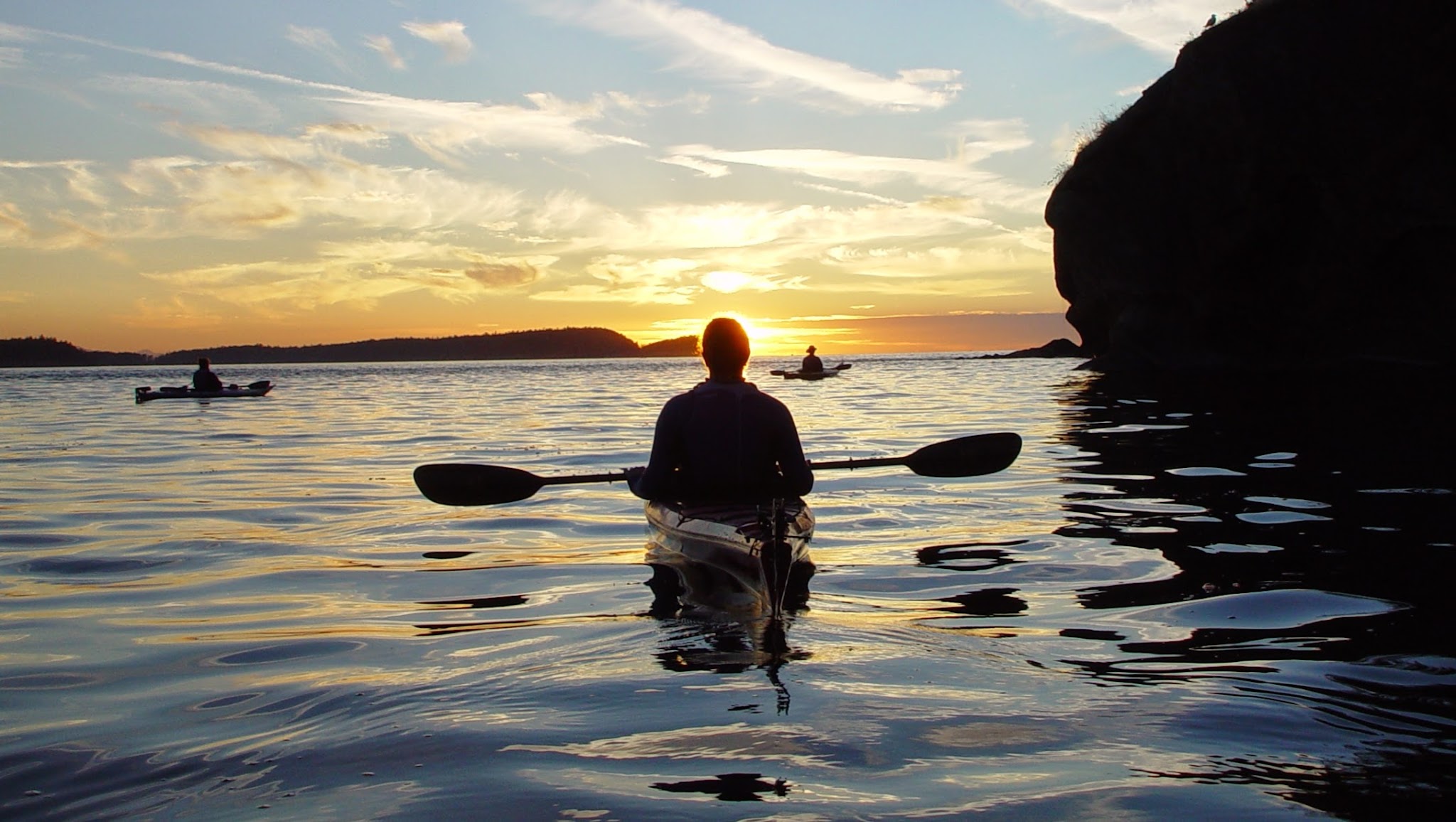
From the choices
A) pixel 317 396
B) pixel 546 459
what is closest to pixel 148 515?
pixel 546 459

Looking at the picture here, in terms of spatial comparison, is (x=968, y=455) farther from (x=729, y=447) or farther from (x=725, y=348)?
(x=725, y=348)

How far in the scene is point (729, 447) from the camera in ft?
24.6

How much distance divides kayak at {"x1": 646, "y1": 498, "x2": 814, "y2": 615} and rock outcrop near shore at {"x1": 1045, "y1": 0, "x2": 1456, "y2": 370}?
33771mm

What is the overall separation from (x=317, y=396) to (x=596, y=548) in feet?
121

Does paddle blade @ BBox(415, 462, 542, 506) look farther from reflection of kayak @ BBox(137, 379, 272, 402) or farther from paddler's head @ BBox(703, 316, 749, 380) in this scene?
reflection of kayak @ BBox(137, 379, 272, 402)

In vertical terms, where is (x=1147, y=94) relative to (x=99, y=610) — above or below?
above

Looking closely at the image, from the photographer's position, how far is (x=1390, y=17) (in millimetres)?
35875

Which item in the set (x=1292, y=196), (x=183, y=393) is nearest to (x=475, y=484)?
(x=183, y=393)

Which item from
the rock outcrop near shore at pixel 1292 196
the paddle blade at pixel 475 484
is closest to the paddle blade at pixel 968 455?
the paddle blade at pixel 475 484

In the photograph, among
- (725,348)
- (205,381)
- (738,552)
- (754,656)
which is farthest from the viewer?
(205,381)

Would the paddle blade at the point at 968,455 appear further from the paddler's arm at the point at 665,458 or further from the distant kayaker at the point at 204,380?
the distant kayaker at the point at 204,380

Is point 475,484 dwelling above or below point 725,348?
below

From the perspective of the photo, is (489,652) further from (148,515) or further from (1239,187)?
(1239,187)

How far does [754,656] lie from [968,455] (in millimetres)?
4057
